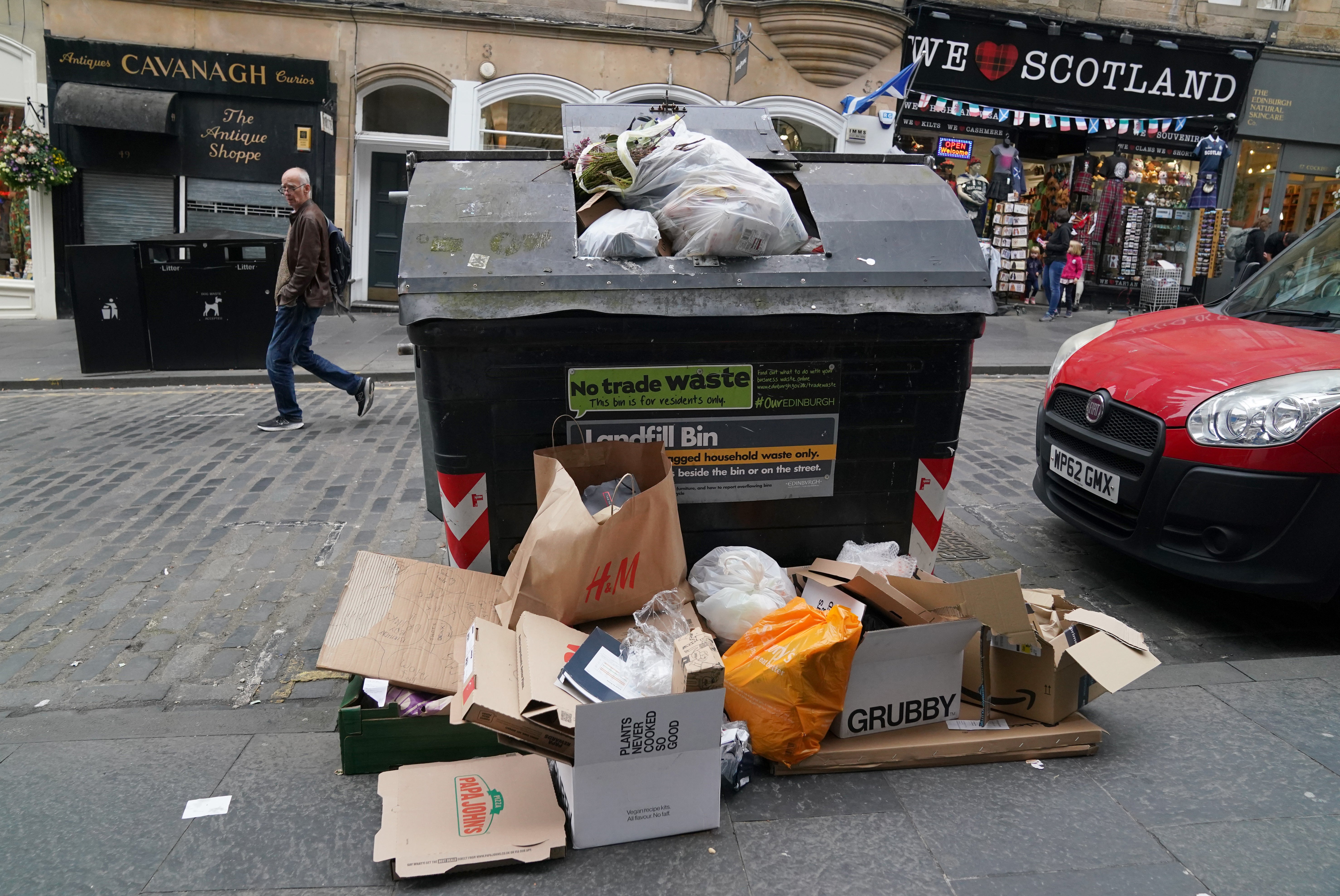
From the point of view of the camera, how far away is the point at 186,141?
12.6 metres

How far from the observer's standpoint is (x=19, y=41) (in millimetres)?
12086

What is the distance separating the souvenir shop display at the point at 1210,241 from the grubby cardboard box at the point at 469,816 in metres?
17.2

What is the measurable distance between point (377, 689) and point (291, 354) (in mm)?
4787

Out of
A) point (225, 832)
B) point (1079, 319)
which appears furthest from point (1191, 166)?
point (225, 832)

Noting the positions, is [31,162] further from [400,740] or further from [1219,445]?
[1219,445]

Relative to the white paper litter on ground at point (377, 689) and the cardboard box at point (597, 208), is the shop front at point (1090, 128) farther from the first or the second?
the white paper litter on ground at point (377, 689)

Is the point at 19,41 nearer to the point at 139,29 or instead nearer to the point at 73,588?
the point at 139,29

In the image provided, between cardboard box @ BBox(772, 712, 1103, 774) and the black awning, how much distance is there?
1287 centimetres

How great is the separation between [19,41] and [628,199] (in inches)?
510

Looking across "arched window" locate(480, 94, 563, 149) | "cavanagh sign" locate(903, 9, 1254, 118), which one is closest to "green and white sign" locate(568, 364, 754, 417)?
"arched window" locate(480, 94, 563, 149)

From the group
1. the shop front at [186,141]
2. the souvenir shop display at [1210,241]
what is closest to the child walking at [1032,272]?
the souvenir shop display at [1210,241]

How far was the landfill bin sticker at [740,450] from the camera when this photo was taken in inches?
120

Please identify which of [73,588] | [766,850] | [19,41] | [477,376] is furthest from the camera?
[19,41]

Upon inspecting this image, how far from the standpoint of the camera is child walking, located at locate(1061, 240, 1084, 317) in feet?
48.0
